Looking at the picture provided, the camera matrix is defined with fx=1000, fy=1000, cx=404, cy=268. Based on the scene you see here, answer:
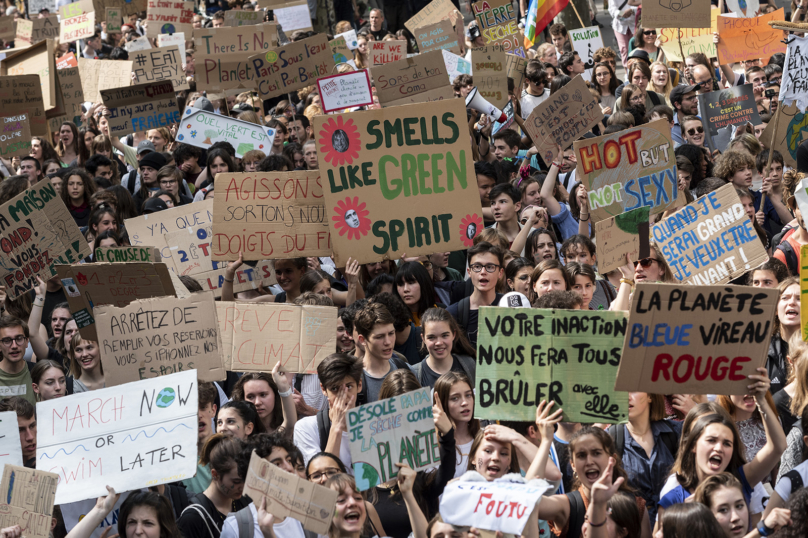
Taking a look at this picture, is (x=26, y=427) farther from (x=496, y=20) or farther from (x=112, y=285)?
(x=496, y=20)

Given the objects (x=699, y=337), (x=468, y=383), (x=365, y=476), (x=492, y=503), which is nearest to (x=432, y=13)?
(x=468, y=383)

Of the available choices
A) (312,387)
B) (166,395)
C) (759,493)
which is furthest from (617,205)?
(166,395)

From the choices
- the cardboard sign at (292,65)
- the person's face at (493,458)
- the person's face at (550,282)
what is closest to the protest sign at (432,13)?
the cardboard sign at (292,65)

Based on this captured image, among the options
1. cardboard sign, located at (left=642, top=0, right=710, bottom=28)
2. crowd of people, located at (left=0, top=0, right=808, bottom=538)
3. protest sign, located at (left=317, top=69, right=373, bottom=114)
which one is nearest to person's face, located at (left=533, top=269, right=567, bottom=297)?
crowd of people, located at (left=0, top=0, right=808, bottom=538)

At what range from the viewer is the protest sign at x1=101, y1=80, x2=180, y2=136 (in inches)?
477

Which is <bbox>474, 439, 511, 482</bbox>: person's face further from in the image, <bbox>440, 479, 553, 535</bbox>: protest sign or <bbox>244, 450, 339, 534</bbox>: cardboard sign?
<bbox>244, 450, 339, 534</bbox>: cardboard sign

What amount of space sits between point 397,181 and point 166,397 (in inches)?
106

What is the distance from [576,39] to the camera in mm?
15273

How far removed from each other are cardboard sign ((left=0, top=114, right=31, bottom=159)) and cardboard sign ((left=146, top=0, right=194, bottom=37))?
6.95 metres

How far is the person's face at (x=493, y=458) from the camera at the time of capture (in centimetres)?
472

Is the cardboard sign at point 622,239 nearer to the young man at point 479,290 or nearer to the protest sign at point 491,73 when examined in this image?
the young man at point 479,290

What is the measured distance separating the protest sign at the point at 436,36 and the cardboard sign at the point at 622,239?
27.1 ft

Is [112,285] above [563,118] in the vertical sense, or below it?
below

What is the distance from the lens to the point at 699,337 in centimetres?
486
